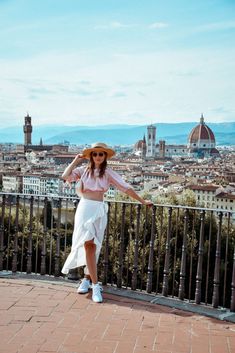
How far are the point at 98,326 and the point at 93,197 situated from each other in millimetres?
1231

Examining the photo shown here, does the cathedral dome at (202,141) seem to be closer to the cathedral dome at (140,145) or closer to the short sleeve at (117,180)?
the cathedral dome at (140,145)

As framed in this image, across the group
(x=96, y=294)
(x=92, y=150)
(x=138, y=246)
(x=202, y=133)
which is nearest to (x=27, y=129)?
(x=202, y=133)

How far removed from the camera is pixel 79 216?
469 cm

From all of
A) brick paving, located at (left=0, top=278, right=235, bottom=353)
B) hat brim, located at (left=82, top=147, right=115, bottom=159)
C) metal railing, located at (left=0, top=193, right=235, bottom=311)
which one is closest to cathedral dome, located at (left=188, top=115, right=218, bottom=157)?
metal railing, located at (left=0, top=193, right=235, bottom=311)

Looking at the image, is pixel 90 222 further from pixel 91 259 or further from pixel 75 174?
pixel 75 174

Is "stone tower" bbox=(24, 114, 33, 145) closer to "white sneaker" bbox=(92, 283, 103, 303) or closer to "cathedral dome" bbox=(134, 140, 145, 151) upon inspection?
"cathedral dome" bbox=(134, 140, 145, 151)

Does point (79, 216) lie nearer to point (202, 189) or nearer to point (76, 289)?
point (76, 289)

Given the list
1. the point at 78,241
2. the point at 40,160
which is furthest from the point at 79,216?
the point at 40,160

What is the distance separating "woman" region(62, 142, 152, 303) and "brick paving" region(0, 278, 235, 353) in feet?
1.06

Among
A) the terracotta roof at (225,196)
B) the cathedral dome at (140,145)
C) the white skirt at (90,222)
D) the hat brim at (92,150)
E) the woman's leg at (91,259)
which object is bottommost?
the terracotta roof at (225,196)

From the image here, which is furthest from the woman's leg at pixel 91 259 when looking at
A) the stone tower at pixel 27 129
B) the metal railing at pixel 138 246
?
the stone tower at pixel 27 129

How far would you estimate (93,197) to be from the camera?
4.68 m

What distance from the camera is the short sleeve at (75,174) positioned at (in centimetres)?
469

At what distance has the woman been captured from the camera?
4625mm
